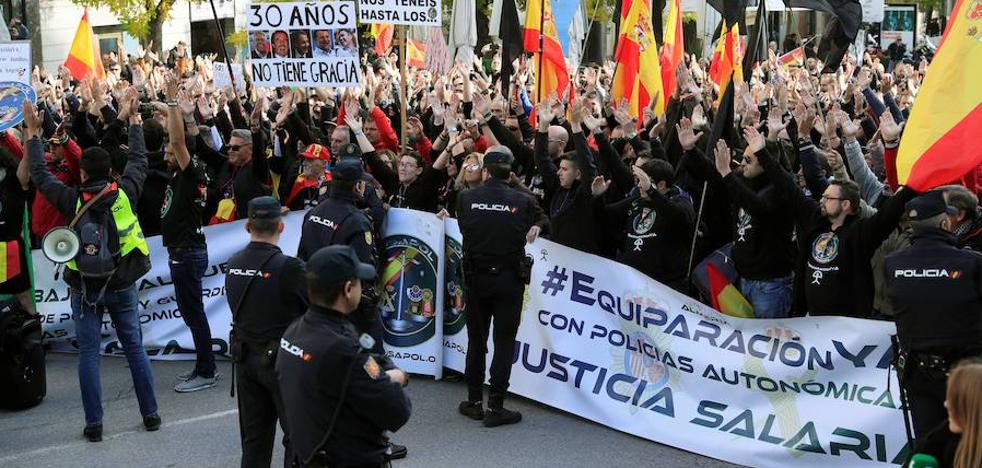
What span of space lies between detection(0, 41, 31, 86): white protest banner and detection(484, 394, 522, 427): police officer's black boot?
4.49 metres

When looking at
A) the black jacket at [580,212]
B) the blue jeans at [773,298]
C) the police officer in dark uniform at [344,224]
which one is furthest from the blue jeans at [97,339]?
the blue jeans at [773,298]

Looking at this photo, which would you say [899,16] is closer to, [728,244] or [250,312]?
[728,244]

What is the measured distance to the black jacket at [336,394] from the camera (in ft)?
14.0

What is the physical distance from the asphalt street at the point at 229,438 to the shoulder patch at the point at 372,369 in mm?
2803

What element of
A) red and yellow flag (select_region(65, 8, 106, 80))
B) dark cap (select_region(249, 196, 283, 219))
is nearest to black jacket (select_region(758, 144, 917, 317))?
dark cap (select_region(249, 196, 283, 219))

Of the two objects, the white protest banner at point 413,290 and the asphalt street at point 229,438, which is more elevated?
the white protest banner at point 413,290

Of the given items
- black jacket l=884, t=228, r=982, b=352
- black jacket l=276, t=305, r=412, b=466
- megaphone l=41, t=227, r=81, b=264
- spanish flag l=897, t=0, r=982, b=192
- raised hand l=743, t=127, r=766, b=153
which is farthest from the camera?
raised hand l=743, t=127, r=766, b=153

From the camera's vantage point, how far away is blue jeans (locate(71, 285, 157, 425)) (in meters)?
7.47

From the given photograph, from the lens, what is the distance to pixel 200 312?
8.78 meters

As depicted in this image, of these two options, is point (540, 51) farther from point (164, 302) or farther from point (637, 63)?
point (164, 302)

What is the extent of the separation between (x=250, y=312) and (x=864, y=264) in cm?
362

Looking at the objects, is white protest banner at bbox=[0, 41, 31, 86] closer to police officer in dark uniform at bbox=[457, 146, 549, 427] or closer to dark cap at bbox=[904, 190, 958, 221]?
police officer in dark uniform at bbox=[457, 146, 549, 427]

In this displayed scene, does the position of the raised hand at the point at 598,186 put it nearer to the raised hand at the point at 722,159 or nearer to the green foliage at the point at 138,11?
the raised hand at the point at 722,159

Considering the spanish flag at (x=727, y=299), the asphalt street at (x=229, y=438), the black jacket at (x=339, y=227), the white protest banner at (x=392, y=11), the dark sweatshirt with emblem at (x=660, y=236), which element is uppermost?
the white protest banner at (x=392, y=11)
